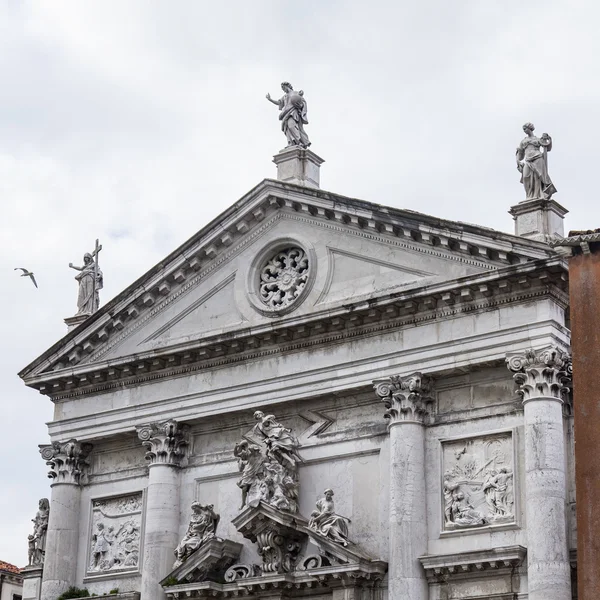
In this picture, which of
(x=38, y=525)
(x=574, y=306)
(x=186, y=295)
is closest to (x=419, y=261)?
(x=574, y=306)

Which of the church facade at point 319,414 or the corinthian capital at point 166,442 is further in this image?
the corinthian capital at point 166,442

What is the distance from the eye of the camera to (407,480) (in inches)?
920

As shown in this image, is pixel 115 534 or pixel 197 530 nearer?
pixel 197 530

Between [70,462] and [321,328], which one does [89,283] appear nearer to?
[70,462]

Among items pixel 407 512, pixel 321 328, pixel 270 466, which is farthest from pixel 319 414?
pixel 407 512

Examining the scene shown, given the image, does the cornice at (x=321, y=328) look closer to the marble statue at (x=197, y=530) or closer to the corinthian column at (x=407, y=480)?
the corinthian column at (x=407, y=480)

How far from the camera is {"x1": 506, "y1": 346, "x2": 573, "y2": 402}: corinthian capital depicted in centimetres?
2252

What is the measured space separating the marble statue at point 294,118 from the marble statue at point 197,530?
706 cm

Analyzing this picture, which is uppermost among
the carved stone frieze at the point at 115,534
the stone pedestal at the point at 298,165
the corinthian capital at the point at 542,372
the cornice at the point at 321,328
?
the stone pedestal at the point at 298,165

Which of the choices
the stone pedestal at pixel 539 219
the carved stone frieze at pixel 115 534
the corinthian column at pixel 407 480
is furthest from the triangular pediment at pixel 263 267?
the carved stone frieze at pixel 115 534

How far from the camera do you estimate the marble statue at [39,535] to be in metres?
28.9

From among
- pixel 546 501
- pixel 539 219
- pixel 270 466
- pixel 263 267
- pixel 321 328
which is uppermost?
pixel 263 267

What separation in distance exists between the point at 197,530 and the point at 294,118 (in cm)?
791

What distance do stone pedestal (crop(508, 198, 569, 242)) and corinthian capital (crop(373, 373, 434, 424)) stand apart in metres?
2.94
